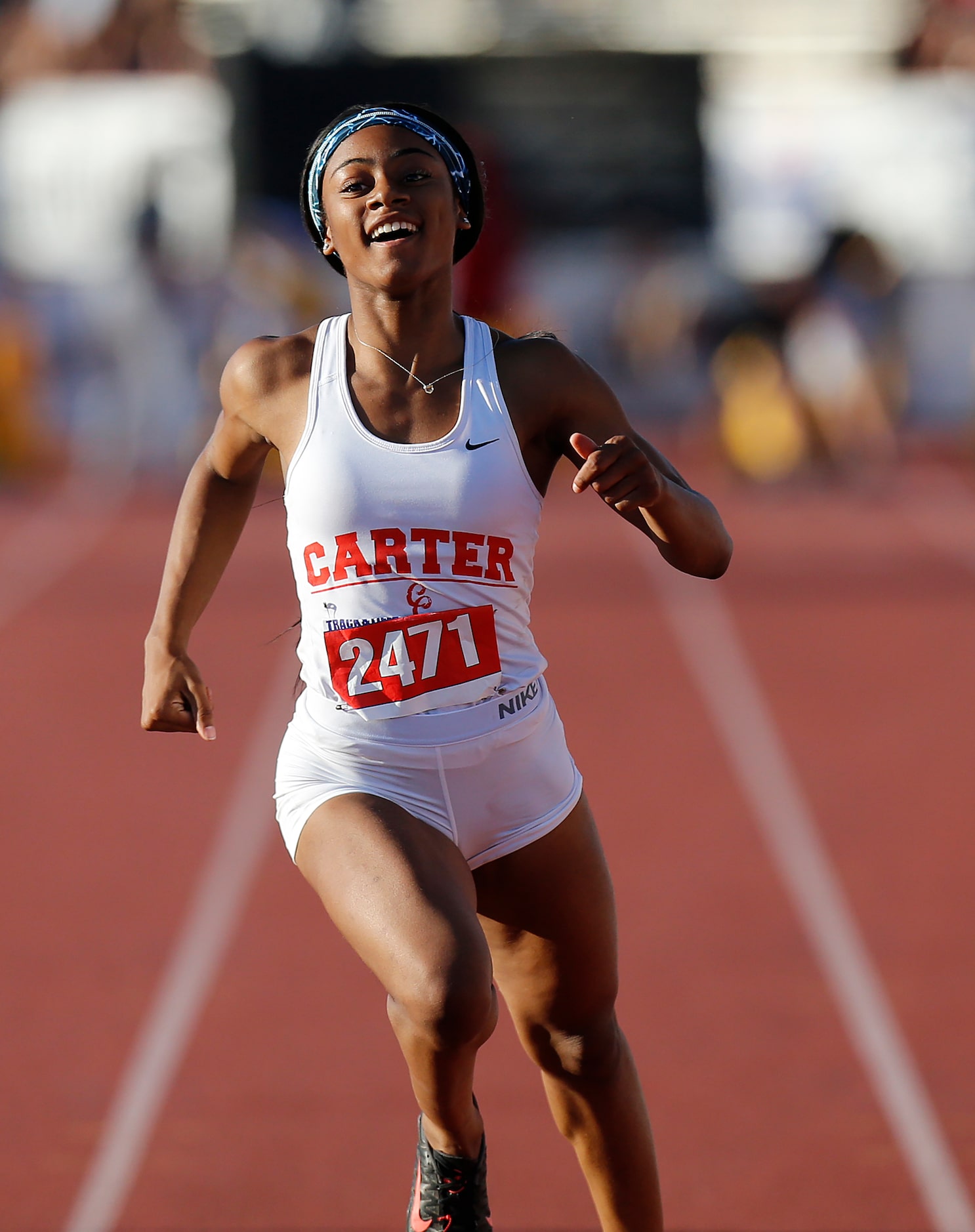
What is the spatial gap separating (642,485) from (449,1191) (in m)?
1.16

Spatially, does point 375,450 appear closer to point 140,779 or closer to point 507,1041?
point 507,1041

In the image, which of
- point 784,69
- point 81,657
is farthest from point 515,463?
point 784,69

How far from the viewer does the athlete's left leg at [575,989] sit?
2.78 meters

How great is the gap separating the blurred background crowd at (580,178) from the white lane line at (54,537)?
4.93 feet

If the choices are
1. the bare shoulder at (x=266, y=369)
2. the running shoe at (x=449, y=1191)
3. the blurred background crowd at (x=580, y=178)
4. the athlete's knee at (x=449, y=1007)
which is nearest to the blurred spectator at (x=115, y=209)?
the blurred background crowd at (x=580, y=178)

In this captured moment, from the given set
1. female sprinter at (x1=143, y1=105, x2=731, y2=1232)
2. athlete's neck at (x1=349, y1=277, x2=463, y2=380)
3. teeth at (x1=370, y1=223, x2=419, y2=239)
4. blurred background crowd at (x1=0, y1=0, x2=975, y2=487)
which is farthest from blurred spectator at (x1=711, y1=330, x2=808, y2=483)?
teeth at (x1=370, y1=223, x2=419, y2=239)

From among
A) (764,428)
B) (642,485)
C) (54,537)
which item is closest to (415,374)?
(642,485)

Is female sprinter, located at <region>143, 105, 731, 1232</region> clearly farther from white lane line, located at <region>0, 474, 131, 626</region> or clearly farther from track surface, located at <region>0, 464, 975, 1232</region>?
white lane line, located at <region>0, 474, 131, 626</region>

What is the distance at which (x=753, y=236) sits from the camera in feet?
64.3

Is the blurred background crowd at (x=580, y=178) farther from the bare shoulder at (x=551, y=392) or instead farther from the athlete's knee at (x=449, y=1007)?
the athlete's knee at (x=449, y=1007)

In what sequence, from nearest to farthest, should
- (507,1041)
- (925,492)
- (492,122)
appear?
(507,1041), (925,492), (492,122)

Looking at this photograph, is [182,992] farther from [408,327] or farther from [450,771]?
[408,327]

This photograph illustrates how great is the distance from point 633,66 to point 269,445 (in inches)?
687

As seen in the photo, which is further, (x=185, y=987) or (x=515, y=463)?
(x=185, y=987)
